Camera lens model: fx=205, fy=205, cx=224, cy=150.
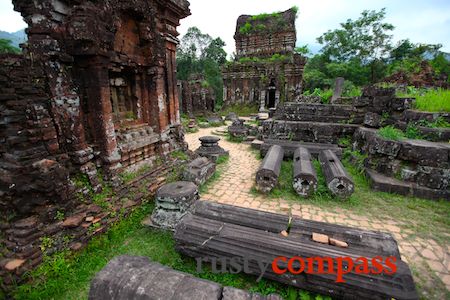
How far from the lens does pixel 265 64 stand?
20172 millimetres

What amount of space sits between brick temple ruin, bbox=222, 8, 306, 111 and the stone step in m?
15.7

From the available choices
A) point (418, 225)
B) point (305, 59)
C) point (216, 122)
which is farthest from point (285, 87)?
point (418, 225)

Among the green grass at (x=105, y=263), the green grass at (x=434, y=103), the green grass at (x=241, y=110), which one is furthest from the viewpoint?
the green grass at (x=241, y=110)

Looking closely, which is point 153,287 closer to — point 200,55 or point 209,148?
point 209,148

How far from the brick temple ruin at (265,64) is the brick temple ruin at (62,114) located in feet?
56.1

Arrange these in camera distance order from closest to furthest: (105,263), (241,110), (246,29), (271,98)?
(105,263)
(241,110)
(271,98)
(246,29)

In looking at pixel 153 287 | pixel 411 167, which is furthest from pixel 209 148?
pixel 153 287

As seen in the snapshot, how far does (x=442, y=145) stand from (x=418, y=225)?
2288 millimetres

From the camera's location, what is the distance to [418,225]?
375 cm

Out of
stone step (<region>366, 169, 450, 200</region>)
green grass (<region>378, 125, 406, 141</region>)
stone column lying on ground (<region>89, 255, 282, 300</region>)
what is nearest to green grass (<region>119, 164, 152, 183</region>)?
stone column lying on ground (<region>89, 255, 282, 300</region>)

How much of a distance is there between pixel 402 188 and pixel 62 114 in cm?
691

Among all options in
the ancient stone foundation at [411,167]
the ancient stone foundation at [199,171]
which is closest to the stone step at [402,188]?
the ancient stone foundation at [411,167]

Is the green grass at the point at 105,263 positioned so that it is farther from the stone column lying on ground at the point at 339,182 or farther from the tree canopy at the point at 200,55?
the tree canopy at the point at 200,55

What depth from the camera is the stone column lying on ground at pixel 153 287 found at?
1900 mm
